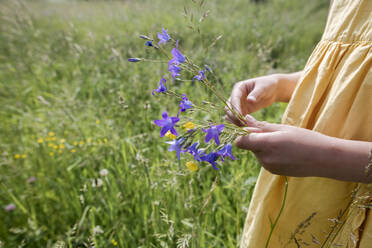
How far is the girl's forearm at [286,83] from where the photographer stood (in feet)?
3.44

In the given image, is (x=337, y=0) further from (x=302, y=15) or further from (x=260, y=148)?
(x=302, y=15)

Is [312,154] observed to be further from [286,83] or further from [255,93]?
[286,83]

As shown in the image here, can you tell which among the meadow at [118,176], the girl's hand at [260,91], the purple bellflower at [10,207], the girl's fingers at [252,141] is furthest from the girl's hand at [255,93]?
the purple bellflower at [10,207]

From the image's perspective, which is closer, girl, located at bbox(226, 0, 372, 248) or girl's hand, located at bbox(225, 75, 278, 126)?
girl, located at bbox(226, 0, 372, 248)

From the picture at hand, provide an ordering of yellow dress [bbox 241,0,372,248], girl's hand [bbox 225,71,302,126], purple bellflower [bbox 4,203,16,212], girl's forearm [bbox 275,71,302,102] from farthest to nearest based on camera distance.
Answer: purple bellflower [bbox 4,203,16,212]
girl's forearm [bbox 275,71,302,102]
girl's hand [bbox 225,71,302,126]
yellow dress [bbox 241,0,372,248]

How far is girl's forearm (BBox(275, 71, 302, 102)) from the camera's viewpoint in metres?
1.05

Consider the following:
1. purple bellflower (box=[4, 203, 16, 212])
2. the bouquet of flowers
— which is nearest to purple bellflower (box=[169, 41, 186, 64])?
the bouquet of flowers

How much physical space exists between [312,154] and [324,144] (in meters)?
0.04

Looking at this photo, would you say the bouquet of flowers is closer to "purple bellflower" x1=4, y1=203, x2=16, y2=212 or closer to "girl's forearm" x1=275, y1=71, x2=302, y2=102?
"girl's forearm" x1=275, y1=71, x2=302, y2=102

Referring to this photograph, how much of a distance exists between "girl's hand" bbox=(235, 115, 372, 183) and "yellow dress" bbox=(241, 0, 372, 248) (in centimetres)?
10

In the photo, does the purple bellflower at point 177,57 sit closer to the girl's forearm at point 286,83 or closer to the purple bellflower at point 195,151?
the purple bellflower at point 195,151

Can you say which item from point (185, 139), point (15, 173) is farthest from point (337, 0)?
point (15, 173)

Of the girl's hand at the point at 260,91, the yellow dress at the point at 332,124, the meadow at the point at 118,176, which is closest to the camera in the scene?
the yellow dress at the point at 332,124

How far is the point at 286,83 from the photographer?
1069mm
